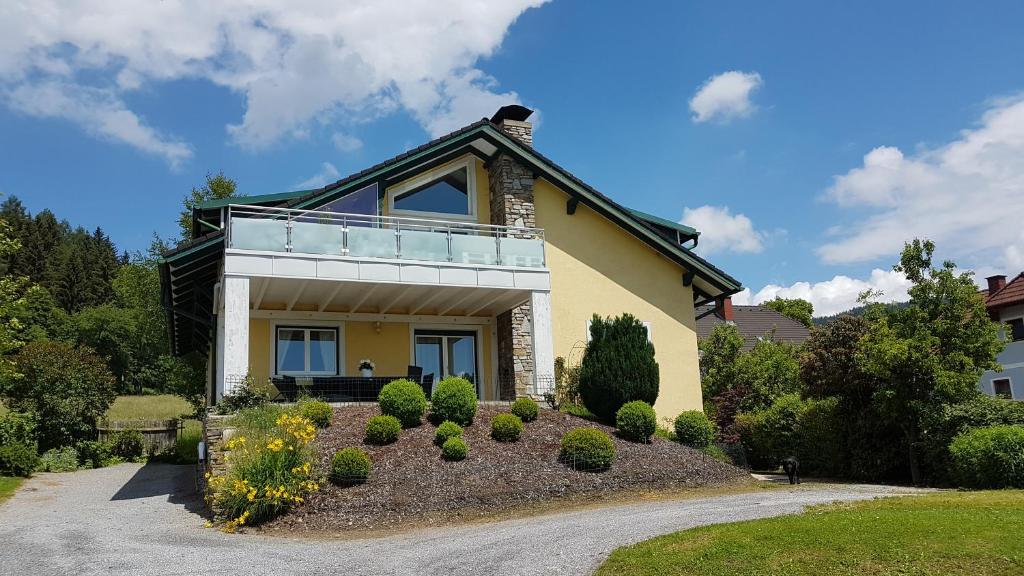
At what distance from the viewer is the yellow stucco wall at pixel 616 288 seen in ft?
68.6

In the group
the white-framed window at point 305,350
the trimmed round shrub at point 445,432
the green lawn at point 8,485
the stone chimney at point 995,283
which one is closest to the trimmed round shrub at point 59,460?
the green lawn at point 8,485

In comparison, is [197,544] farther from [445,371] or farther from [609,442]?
[445,371]

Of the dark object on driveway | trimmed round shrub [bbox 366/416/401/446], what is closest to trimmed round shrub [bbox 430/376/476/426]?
trimmed round shrub [bbox 366/416/401/446]

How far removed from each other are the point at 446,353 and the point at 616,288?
5.10 meters

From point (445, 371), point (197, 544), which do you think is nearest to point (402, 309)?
point (445, 371)

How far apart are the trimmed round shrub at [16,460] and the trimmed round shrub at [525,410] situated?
13.5m

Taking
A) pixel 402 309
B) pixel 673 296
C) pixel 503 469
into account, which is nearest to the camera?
pixel 503 469

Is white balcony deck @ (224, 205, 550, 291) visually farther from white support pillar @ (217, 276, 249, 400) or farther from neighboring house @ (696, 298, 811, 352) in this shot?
neighboring house @ (696, 298, 811, 352)

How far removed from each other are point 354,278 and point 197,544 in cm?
760

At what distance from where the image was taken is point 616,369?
17.3 m

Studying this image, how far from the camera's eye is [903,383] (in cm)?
1549

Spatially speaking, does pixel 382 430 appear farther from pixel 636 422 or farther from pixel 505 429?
pixel 636 422

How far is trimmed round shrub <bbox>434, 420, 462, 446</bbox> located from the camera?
13773 mm

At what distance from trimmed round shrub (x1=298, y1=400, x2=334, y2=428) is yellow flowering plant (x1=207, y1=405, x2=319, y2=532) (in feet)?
4.89
